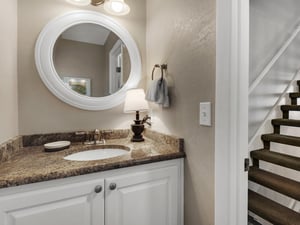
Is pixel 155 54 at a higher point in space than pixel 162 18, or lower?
lower

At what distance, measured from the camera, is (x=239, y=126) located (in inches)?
30.6

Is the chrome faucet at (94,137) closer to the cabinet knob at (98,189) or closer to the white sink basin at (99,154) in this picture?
the white sink basin at (99,154)

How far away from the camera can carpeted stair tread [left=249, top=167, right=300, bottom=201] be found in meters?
1.25

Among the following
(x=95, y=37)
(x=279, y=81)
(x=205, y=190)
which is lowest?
(x=205, y=190)

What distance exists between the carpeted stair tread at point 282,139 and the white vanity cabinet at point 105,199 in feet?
3.89

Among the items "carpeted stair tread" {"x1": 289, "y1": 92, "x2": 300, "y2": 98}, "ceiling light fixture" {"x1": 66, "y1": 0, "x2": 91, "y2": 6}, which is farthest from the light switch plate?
"carpeted stair tread" {"x1": 289, "y1": 92, "x2": 300, "y2": 98}

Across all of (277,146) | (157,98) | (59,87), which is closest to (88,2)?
(59,87)

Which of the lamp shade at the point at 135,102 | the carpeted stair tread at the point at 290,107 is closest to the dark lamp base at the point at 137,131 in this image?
the lamp shade at the point at 135,102

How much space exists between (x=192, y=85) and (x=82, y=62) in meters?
0.90

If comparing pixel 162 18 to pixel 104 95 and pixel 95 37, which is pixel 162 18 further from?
pixel 104 95

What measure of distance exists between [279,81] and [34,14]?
99.2 inches

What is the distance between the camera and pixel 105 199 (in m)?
0.88

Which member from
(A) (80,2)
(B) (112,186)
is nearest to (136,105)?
(B) (112,186)

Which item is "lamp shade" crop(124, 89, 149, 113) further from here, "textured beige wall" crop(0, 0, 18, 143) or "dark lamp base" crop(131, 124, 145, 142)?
"textured beige wall" crop(0, 0, 18, 143)
